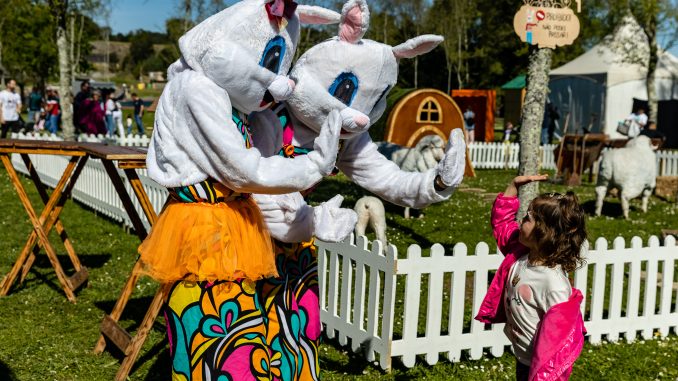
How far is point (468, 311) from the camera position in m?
5.73

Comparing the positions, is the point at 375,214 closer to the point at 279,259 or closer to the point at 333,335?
the point at 333,335

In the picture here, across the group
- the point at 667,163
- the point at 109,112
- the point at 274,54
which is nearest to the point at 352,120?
the point at 274,54

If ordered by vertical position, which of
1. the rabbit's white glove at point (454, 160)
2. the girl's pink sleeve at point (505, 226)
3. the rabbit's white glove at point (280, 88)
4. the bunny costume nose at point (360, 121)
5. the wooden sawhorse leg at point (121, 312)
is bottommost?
the wooden sawhorse leg at point (121, 312)

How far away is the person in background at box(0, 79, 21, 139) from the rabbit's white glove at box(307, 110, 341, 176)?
16019 millimetres

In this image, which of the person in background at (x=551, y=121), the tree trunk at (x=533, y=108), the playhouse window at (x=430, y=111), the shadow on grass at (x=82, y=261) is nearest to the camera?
the tree trunk at (x=533, y=108)

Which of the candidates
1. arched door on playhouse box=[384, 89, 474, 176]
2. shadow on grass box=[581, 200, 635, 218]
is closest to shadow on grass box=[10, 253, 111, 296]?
arched door on playhouse box=[384, 89, 474, 176]

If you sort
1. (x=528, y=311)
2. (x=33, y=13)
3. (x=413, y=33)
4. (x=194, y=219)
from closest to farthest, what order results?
(x=194, y=219), (x=528, y=311), (x=413, y=33), (x=33, y=13)

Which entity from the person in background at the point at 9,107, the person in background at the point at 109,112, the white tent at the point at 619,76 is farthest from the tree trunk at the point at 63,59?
the white tent at the point at 619,76

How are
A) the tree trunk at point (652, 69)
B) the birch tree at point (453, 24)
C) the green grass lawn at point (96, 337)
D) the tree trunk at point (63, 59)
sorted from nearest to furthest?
the green grass lawn at point (96, 337)
the tree trunk at point (63, 59)
the tree trunk at point (652, 69)
the birch tree at point (453, 24)

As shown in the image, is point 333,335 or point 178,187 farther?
point 333,335

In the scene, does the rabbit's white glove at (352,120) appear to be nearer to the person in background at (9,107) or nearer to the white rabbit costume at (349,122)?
the white rabbit costume at (349,122)

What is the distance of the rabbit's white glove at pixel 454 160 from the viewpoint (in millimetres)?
2729

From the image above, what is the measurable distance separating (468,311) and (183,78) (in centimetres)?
396

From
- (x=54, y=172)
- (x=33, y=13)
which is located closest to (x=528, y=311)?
(x=54, y=172)
